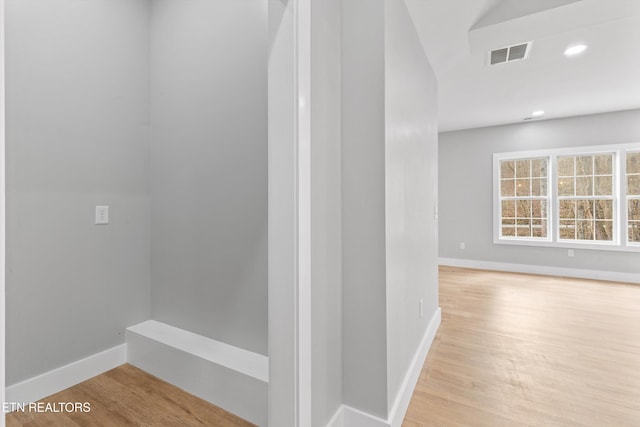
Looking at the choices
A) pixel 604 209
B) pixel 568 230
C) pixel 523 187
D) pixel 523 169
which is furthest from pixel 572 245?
pixel 523 169

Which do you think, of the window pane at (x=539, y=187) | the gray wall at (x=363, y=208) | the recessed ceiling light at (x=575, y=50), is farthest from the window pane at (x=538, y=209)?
the gray wall at (x=363, y=208)

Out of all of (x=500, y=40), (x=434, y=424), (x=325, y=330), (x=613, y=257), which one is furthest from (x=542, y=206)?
(x=325, y=330)

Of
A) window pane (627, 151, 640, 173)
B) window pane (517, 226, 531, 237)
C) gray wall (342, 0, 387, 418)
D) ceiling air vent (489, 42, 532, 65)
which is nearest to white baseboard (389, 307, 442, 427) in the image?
gray wall (342, 0, 387, 418)

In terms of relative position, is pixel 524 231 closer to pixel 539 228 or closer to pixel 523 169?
pixel 539 228

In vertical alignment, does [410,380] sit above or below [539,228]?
below

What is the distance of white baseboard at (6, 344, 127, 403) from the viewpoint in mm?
1761

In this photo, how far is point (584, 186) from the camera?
4.99m

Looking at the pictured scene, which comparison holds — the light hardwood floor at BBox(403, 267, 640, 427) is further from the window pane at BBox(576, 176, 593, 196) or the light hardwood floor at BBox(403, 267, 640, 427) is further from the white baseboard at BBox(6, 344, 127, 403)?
the white baseboard at BBox(6, 344, 127, 403)

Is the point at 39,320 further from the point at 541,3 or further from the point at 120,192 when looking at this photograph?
the point at 541,3

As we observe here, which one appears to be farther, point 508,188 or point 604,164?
point 508,188

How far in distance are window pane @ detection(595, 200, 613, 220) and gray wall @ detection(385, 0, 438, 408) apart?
4134 millimetres

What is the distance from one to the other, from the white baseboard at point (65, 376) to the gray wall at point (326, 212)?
1.69 m

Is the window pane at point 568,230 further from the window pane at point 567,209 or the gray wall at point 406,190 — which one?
the gray wall at point 406,190

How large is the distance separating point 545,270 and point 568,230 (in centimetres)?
76
